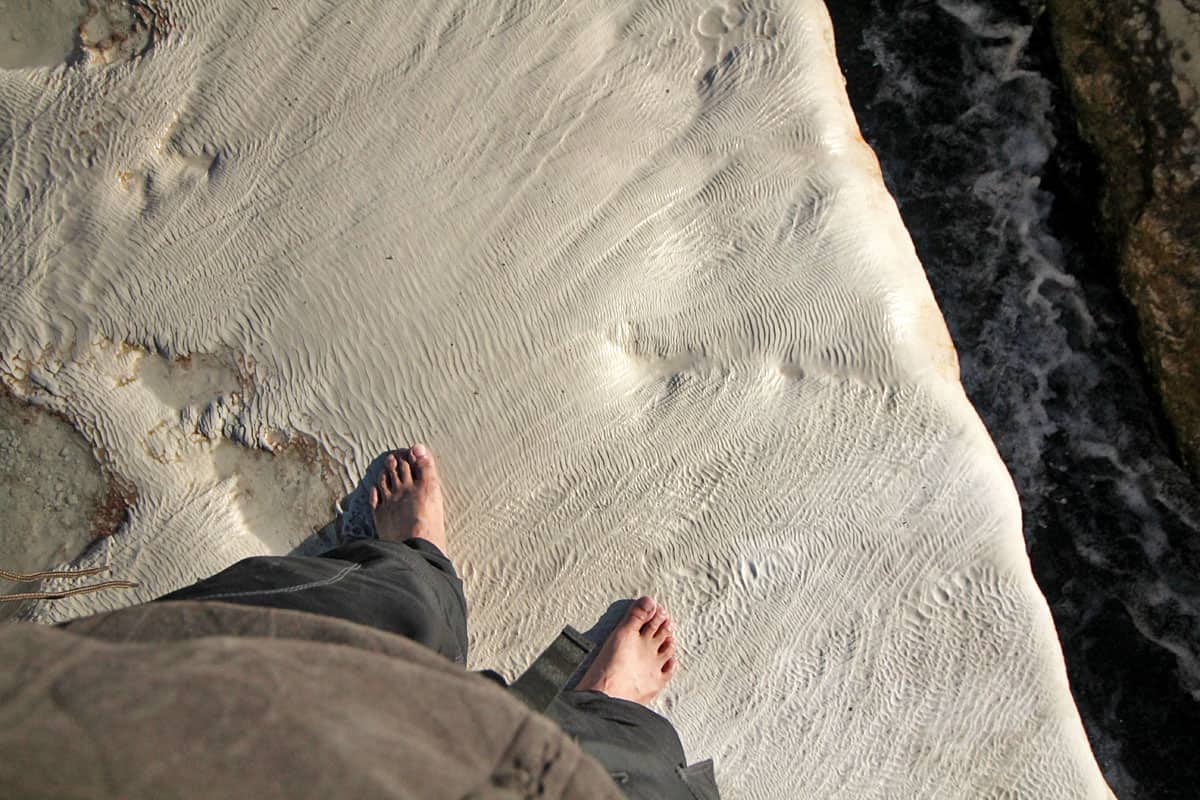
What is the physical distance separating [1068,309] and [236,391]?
228 cm

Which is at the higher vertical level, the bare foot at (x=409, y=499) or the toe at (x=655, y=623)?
the bare foot at (x=409, y=499)

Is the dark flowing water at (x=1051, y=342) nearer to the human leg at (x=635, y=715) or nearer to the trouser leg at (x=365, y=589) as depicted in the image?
the human leg at (x=635, y=715)

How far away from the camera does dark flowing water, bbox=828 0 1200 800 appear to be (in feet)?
7.69

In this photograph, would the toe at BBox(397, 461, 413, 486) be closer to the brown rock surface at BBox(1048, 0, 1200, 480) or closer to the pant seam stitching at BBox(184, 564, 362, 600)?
the pant seam stitching at BBox(184, 564, 362, 600)

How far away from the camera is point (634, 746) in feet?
4.61

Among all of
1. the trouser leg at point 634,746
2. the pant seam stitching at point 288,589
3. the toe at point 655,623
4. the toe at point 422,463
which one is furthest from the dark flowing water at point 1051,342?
the pant seam stitching at point 288,589

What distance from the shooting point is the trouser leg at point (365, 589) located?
4.02 feet

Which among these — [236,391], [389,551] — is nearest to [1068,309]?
[389,551]

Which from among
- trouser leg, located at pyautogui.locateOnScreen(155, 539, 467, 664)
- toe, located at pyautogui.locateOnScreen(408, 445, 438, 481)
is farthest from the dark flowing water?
trouser leg, located at pyautogui.locateOnScreen(155, 539, 467, 664)

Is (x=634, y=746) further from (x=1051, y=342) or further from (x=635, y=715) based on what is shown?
(x=1051, y=342)

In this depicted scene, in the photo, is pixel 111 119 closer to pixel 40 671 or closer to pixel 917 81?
pixel 40 671

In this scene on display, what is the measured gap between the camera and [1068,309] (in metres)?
2.49

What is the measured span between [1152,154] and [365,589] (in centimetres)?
225

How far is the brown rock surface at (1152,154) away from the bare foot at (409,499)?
77.3 inches
